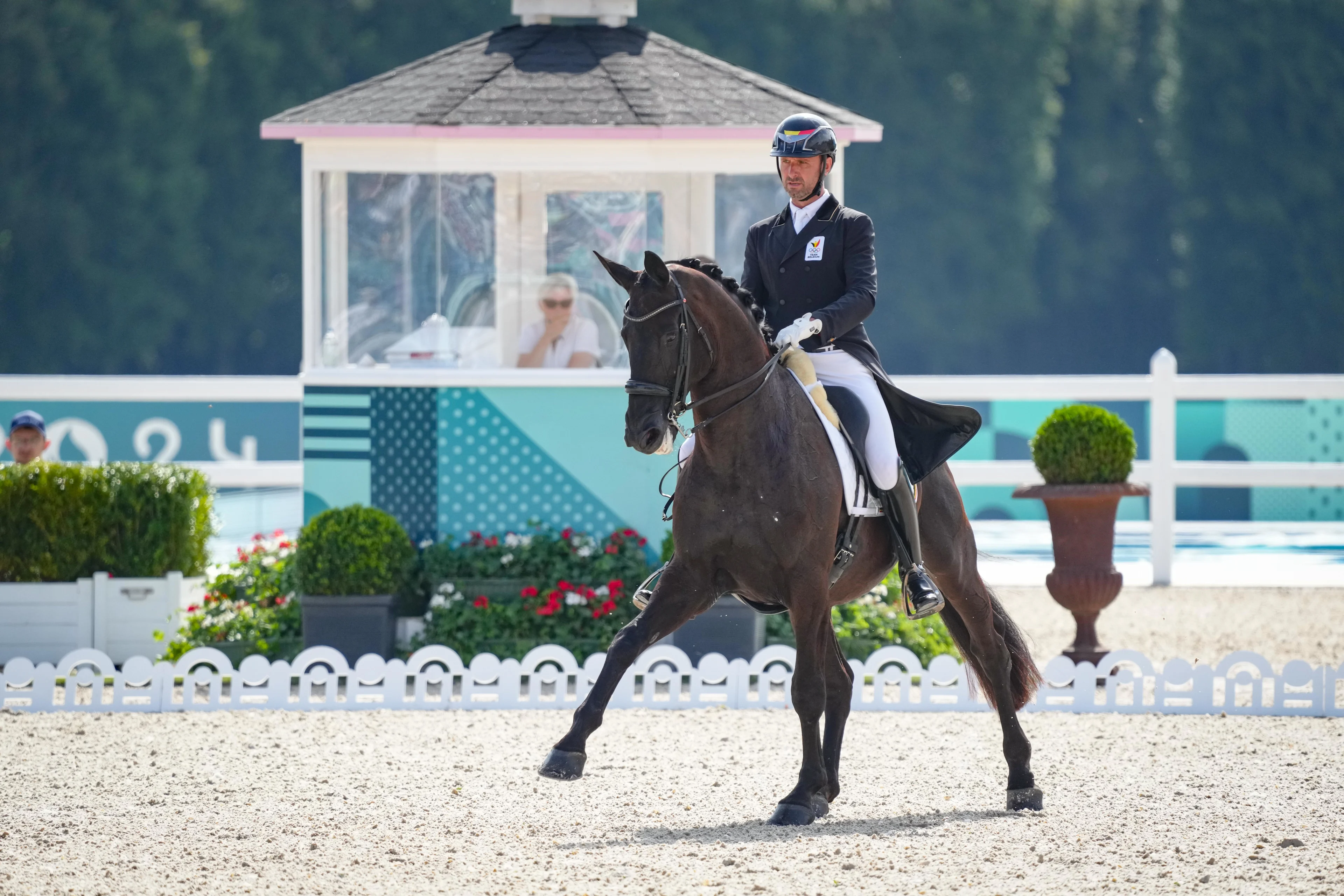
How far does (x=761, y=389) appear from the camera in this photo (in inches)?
244

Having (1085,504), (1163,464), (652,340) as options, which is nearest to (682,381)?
(652,340)

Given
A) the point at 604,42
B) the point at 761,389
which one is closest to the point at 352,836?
the point at 761,389

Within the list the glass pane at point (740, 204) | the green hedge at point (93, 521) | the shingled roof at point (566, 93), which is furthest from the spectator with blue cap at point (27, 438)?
the glass pane at point (740, 204)

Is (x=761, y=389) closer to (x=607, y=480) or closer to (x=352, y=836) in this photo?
(x=352, y=836)

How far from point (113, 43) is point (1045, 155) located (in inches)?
888

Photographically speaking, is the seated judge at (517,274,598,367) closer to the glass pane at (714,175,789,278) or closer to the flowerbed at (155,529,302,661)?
the glass pane at (714,175,789,278)

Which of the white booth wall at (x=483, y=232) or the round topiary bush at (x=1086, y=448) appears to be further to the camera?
the white booth wall at (x=483, y=232)

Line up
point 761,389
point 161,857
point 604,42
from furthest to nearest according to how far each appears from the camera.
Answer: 1. point 604,42
2. point 761,389
3. point 161,857

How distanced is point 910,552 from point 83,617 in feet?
19.3

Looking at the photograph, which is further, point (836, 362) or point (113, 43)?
point (113, 43)

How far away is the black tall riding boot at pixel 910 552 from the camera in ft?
21.6

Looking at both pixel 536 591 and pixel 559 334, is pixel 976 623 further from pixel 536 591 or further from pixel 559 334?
pixel 559 334

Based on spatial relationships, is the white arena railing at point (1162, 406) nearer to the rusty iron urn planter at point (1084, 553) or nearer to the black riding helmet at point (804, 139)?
the rusty iron urn planter at point (1084, 553)

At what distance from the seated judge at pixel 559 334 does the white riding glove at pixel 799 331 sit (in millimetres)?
4886
